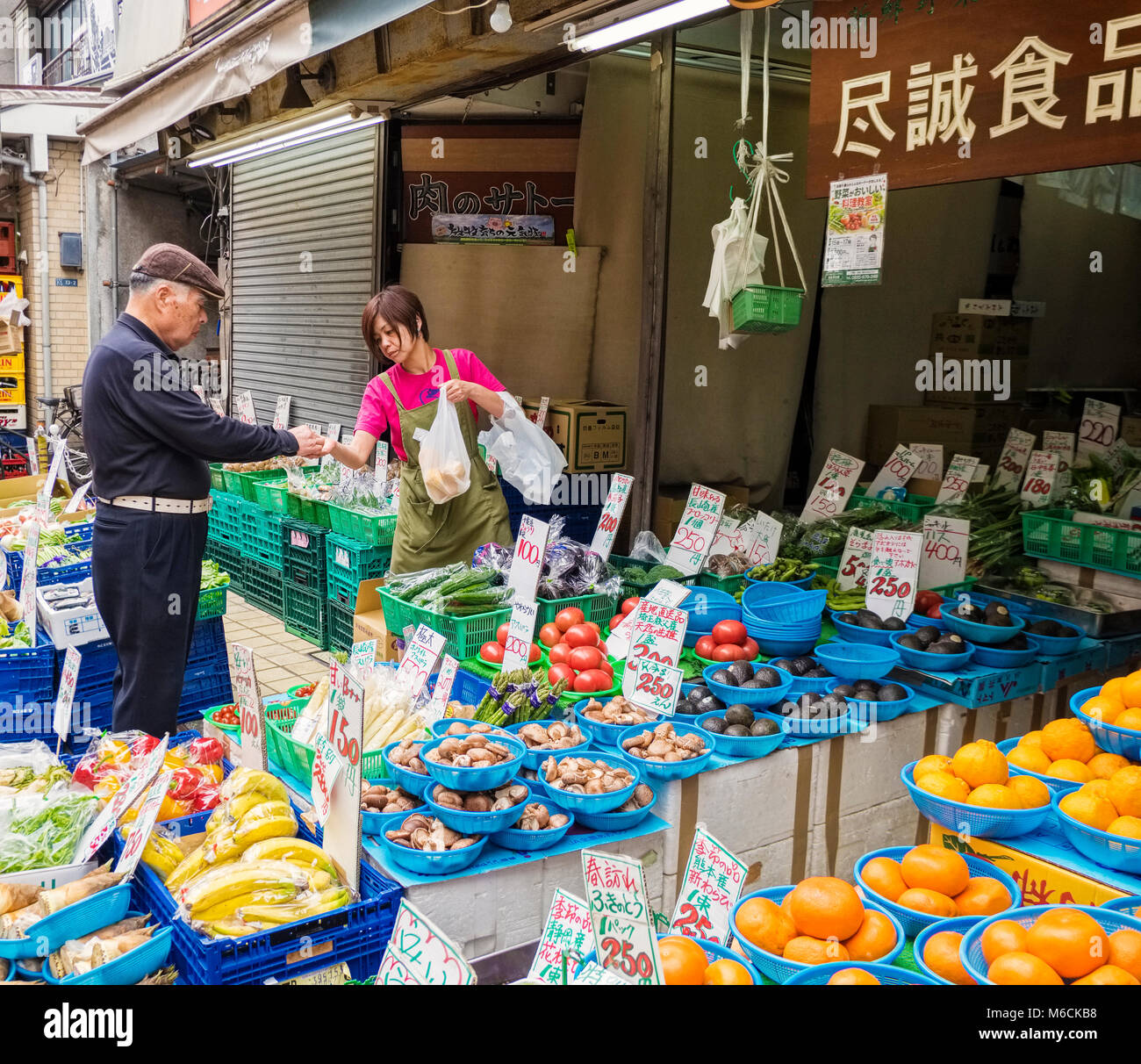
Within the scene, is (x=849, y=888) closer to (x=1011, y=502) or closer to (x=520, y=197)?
(x=1011, y=502)

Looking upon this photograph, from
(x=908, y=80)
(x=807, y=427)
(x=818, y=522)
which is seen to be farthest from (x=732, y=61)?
(x=908, y=80)

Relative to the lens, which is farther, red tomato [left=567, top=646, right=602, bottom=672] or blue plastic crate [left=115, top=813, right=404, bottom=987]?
red tomato [left=567, top=646, right=602, bottom=672]

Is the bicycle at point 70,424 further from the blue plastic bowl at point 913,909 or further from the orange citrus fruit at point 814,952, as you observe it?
the orange citrus fruit at point 814,952

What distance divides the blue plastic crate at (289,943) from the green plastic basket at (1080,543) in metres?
4.01

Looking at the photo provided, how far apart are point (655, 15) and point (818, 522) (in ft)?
9.42

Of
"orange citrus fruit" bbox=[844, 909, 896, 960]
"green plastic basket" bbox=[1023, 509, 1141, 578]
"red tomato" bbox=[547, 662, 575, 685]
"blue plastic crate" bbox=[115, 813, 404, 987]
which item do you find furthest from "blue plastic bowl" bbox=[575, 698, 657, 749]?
"green plastic basket" bbox=[1023, 509, 1141, 578]

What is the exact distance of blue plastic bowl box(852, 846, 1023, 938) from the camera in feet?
7.53

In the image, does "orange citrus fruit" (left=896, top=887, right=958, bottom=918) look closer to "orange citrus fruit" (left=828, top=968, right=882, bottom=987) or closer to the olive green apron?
"orange citrus fruit" (left=828, top=968, right=882, bottom=987)

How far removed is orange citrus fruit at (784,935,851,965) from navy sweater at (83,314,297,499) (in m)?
3.05

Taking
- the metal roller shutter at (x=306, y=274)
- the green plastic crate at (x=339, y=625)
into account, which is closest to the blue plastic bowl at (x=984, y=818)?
the green plastic crate at (x=339, y=625)

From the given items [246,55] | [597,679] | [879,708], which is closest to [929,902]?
[879,708]

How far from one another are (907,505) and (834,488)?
1.58 feet

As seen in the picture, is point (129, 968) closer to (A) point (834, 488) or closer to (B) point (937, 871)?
(B) point (937, 871)

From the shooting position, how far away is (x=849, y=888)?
2.21 meters
